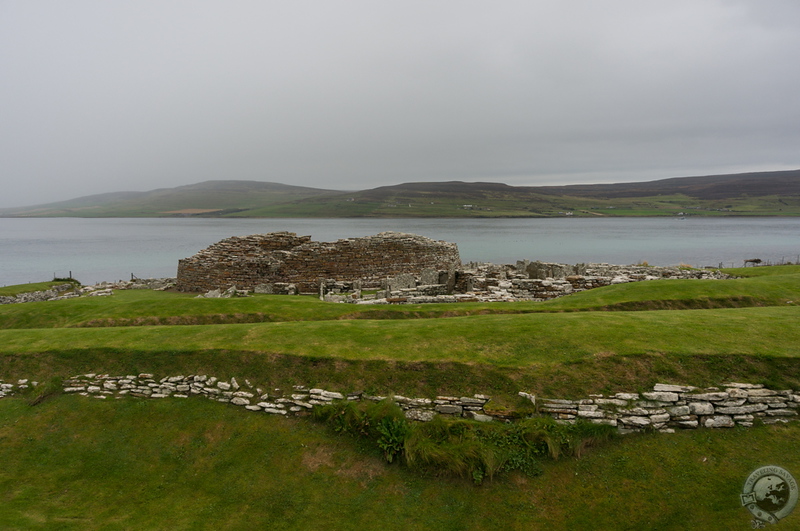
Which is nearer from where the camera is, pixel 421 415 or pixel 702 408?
pixel 702 408

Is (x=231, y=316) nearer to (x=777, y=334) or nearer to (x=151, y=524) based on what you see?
(x=151, y=524)

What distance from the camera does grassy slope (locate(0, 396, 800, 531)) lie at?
7473mm

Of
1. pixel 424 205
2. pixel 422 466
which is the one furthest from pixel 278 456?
pixel 424 205

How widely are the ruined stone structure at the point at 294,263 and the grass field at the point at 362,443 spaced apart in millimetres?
12808

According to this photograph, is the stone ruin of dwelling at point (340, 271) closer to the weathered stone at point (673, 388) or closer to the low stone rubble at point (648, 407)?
the low stone rubble at point (648, 407)

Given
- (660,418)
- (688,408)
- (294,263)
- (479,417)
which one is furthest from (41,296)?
(688,408)

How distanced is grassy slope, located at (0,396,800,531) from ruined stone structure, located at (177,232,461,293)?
17.4 m

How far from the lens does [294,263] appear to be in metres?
27.8

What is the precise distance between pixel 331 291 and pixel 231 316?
980 centimetres

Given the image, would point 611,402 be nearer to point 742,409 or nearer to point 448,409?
point 742,409

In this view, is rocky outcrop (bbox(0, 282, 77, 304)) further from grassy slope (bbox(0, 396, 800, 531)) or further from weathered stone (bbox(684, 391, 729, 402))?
weathered stone (bbox(684, 391, 729, 402))

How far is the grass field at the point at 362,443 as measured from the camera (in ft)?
25.2

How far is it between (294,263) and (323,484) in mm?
20771


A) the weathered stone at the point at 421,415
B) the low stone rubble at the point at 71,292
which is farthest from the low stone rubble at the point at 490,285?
the low stone rubble at the point at 71,292
